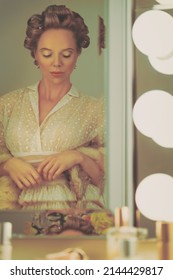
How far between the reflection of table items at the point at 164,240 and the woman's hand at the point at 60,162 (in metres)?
0.39

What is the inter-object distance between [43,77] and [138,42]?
40 centimetres

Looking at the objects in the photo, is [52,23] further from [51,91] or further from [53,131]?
[53,131]

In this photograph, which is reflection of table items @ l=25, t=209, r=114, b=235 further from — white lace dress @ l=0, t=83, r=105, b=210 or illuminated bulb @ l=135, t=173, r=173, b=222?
illuminated bulb @ l=135, t=173, r=173, b=222

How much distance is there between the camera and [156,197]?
1562 mm

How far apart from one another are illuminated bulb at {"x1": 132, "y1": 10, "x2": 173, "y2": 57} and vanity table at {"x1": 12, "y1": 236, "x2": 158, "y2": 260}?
2.38 ft

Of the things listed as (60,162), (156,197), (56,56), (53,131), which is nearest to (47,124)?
(53,131)

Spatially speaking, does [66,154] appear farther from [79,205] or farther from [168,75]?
[168,75]

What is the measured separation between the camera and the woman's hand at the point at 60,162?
1.62 m

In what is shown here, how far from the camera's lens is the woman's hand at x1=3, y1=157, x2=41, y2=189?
163 cm

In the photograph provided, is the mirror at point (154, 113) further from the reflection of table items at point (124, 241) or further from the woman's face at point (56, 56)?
the woman's face at point (56, 56)

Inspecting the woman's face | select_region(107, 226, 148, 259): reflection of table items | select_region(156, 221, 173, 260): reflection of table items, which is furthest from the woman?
select_region(156, 221, 173, 260): reflection of table items

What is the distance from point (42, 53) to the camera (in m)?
1.66

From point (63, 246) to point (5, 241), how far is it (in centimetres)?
21

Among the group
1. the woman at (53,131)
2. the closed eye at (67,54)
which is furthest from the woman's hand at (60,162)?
the closed eye at (67,54)
